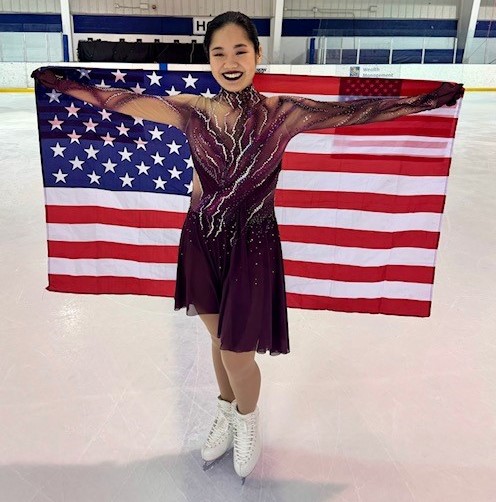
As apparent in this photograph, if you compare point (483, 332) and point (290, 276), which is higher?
point (290, 276)

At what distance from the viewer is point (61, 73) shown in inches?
76.0

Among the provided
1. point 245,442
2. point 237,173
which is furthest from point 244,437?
point 237,173

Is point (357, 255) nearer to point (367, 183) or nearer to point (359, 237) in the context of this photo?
point (359, 237)

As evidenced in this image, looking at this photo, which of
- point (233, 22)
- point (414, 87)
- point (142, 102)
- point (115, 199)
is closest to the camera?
point (233, 22)

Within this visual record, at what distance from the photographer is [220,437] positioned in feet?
6.32

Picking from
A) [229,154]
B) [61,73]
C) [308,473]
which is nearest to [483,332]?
[308,473]

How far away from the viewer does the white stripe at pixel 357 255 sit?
2316 mm

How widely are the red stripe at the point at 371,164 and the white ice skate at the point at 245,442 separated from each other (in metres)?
1.05

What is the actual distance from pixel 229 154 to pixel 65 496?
Result: 1.20 m

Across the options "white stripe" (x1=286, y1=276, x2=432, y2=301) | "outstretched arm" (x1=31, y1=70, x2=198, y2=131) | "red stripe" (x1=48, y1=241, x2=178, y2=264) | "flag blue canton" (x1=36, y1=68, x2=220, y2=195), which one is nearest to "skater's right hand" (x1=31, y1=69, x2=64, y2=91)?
"outstretched arm" (x1=31, y1=70, x2=198, y2=131)

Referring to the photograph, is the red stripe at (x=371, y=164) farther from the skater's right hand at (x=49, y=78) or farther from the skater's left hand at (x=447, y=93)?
the skater's right hand at (x=49, y=78)

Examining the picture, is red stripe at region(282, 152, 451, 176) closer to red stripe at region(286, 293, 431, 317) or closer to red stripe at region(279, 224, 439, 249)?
red stripe at region(279, 224, 439, 249)

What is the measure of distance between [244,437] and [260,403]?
41 centimetres

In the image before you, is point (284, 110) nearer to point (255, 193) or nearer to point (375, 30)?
point (255, 193)
